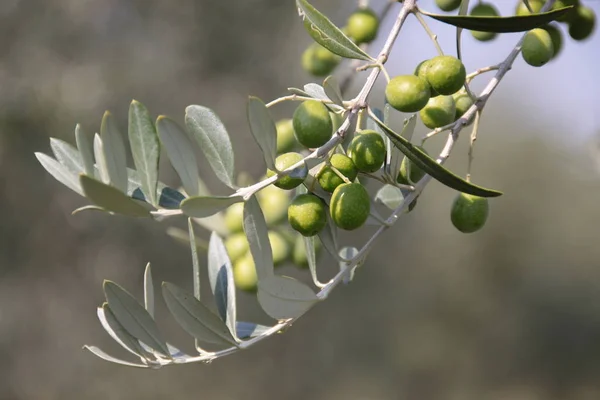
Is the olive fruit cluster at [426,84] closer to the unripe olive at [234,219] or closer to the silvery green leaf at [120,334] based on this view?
the silvery green leaf at [120,334]

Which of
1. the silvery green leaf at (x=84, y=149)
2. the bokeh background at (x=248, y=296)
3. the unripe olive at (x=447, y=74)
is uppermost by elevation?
the unripe olive at (x=447, y=74)

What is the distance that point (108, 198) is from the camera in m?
0.55

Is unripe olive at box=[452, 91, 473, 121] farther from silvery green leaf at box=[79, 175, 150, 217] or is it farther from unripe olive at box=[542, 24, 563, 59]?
silvery green leaf at box=[79, 175, 150, 217]

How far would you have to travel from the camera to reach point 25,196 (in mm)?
6699

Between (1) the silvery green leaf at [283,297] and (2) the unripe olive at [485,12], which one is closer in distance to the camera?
(1) the silvery green leaf at [283,297]

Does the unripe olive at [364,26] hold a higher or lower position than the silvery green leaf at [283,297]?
higher

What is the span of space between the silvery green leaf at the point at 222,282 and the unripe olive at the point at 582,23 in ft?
2.66

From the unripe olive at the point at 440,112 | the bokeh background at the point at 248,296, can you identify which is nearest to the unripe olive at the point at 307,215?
the unripe olive at the point at 440,112

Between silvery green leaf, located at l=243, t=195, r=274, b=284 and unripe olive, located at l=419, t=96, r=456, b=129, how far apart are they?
0.31 meters

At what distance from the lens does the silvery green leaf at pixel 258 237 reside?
28.3 inches

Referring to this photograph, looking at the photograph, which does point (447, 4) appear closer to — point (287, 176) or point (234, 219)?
point (287, 176)

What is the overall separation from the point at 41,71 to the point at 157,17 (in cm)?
158

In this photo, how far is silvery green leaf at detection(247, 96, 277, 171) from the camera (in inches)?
25.0

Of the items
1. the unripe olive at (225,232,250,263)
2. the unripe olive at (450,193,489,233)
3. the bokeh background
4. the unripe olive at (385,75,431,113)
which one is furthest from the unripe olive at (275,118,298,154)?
the bokeh background
